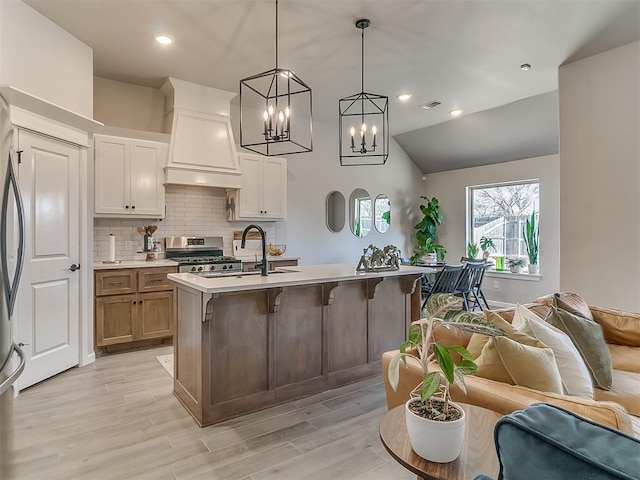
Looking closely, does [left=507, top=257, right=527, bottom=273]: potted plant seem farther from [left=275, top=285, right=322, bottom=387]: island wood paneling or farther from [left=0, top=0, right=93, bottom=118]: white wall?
[left=0, top=0, right=93, bottom=118]: white wall

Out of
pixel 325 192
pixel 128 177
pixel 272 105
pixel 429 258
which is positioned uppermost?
pixel 272 105

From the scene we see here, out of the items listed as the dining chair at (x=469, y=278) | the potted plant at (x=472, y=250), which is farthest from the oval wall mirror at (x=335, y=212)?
the potted plant at (x=472, y=250)

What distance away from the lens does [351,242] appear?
6.71 metres

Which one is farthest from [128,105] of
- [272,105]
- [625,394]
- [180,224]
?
[625,394]

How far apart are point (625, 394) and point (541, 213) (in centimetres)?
473

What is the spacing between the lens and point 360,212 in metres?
6.88

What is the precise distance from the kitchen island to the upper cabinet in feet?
7.31

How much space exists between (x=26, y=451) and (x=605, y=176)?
524 cm

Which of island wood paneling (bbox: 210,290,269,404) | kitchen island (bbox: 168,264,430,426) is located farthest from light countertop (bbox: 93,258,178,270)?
island wood paneling (bbox: 210,290,269,404)

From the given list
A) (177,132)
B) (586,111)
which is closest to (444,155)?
(586,111)

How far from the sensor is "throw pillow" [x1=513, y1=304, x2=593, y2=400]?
1.75 metres

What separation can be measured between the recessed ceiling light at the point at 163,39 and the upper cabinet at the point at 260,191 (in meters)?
1.71

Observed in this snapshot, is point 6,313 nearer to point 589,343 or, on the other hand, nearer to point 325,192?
point 589,343

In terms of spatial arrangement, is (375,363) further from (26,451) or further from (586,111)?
(586,111)
